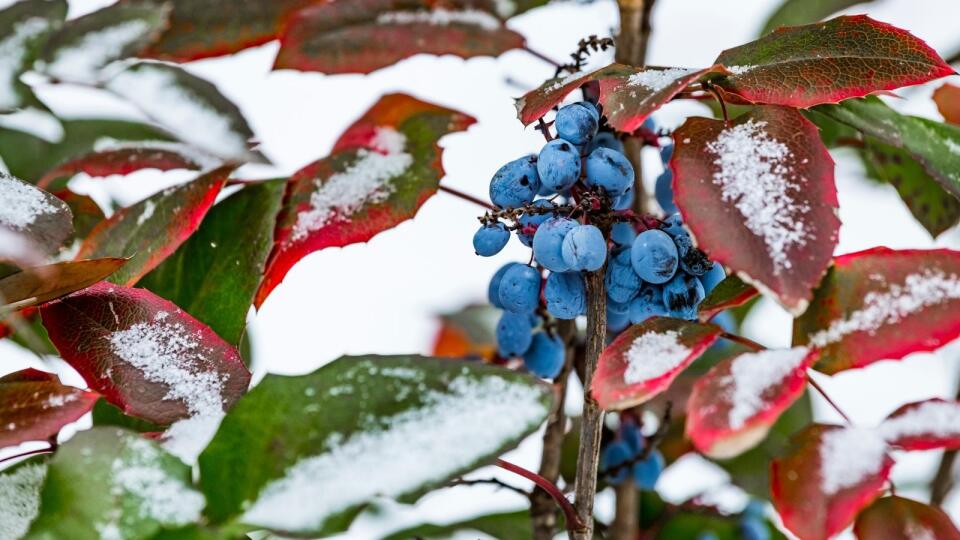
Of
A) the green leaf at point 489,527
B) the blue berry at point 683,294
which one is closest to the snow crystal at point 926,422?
the blue berry at point 683,294

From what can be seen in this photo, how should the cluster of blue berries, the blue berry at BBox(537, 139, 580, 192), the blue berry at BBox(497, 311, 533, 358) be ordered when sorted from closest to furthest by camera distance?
the blue berry at BBox(537, 139, 580, 192) → the blue berry at BBox(497, 311, 533, 358) → the cluster of blue berries

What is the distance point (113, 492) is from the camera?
0.37 m

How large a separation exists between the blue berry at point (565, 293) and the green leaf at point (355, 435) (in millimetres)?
97

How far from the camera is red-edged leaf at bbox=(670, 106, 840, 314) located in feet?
1.22

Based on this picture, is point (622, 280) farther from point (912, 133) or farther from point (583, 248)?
point (912, 133)

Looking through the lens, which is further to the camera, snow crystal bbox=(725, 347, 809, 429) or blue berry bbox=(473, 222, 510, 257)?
blue berry bbox=(473, 222, 510, 257)

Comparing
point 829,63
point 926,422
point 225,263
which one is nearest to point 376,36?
point 225,263

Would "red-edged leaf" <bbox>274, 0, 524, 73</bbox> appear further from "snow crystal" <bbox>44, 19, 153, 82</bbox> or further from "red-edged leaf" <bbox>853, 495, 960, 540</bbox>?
"red-edged leaf" <bbox>853, 495, 960, 540</bbox>

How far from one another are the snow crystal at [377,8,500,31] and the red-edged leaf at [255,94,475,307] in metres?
0.07

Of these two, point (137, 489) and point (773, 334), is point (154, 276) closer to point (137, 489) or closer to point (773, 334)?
point (137, 489)

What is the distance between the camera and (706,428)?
0.35 m

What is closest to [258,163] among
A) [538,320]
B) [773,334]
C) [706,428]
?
[538,320]

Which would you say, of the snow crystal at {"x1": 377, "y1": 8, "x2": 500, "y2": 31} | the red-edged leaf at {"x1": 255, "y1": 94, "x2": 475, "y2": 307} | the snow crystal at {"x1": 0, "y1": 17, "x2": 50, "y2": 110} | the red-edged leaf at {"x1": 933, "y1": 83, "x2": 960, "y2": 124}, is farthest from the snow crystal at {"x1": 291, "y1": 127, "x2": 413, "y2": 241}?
the red-edged leaf at {"x1": 933, "y1": 83, "x2": 960, "y2": 124}

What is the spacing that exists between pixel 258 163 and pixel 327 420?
256 millimetres
